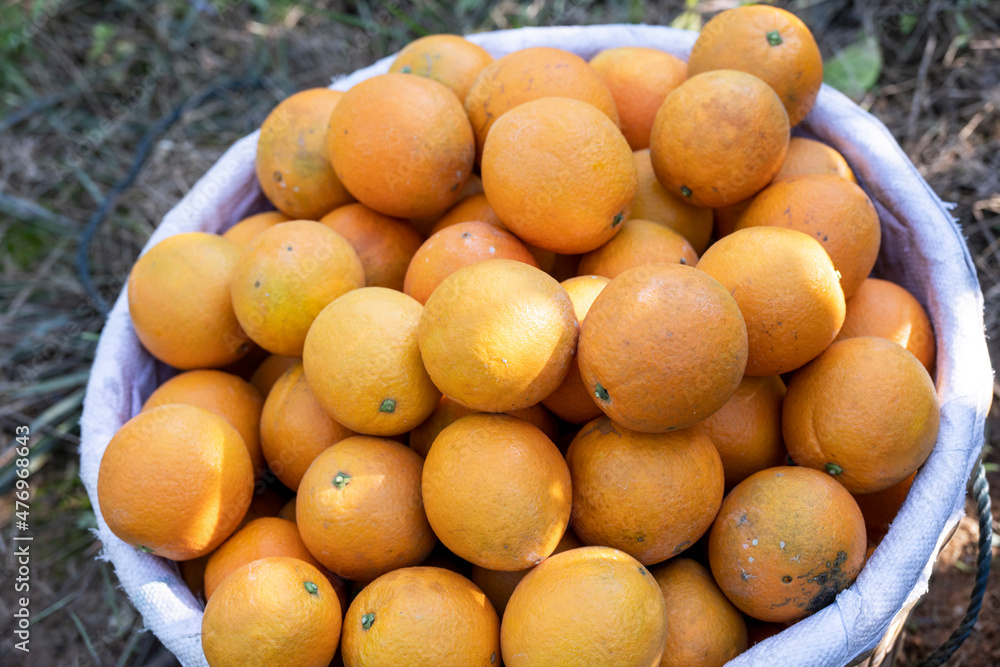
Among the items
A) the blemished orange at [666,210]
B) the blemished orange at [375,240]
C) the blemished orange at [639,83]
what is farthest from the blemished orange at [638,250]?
the blemished orange at [375,240]

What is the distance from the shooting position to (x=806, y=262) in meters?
1.51

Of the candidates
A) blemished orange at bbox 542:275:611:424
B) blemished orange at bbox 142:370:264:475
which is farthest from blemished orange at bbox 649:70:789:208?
blemished orange at bbox 142:370:264:475

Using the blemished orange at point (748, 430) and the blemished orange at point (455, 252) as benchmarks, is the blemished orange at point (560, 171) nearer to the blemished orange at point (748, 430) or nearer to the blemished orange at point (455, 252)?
the blemished orange at point (455, 252)

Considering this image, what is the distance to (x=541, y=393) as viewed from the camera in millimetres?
1469

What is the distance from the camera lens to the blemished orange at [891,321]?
5.99 ft

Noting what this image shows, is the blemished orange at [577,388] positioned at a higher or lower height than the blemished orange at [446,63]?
lower

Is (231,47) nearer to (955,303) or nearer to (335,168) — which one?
(335,168)

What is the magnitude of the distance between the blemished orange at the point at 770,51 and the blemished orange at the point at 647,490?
3.61ft

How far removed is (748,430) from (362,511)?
93 centimetres

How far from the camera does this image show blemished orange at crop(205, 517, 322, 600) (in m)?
1.61

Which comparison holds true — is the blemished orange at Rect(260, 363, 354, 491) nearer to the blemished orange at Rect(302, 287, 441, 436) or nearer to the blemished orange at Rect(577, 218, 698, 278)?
the blemished orange at Rect(302, 287, 441, 436)

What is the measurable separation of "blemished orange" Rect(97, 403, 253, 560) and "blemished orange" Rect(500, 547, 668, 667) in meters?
0.75

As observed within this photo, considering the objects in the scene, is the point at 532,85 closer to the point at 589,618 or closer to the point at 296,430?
the point at 296,430

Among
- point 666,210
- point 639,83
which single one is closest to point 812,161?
point 666,210
